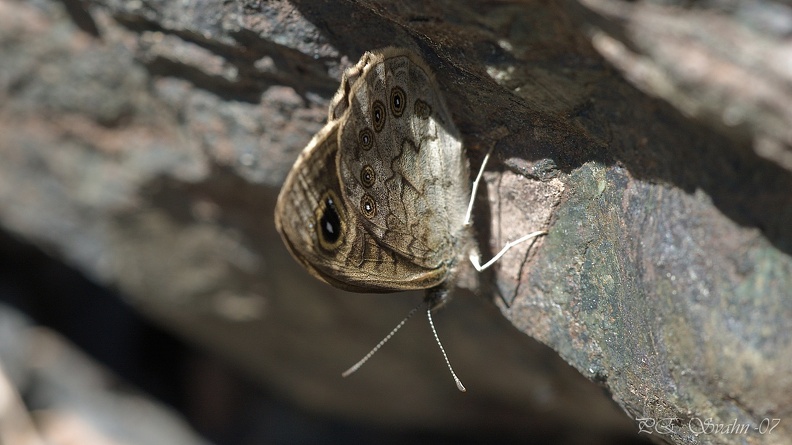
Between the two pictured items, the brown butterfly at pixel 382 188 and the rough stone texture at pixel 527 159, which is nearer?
the rough stone texture at pixel 527 159

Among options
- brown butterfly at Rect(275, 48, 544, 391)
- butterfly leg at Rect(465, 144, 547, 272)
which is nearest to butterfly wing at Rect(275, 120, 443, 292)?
brown butterfly at Rect(275, 48, 544, 391)

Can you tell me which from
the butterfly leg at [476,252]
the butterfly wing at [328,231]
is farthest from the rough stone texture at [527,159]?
the butterfly wing at [328,231]

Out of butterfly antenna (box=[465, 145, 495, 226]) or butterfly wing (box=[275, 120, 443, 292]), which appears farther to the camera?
butterfly antenna (box=[465, 145, 495, 226])

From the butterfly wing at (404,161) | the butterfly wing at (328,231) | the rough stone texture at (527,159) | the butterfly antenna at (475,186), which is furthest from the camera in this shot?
the butterfly antenna at (475,186)

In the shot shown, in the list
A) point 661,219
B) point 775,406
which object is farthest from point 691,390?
point 661,219

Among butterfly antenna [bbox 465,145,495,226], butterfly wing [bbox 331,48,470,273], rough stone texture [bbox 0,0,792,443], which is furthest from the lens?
butterfly antenna [bbox 465,145,495,226]

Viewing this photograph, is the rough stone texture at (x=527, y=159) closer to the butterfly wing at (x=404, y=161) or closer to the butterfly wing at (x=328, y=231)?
the butterfly wing at (x=404, y=161)

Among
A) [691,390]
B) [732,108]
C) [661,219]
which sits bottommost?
[691,390]

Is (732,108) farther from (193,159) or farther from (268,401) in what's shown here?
(268,401)

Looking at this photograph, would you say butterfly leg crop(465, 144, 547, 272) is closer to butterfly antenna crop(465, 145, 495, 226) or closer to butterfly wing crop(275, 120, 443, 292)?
butterfly antenna crop(465, 145, 495, 226)
